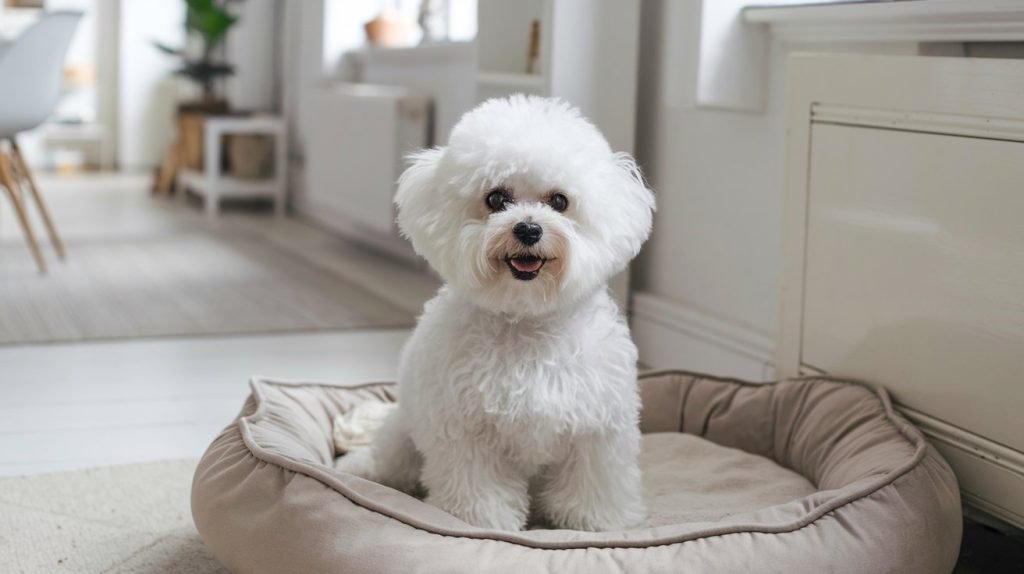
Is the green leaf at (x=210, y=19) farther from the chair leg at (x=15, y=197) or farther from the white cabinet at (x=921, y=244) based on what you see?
the white cabinet at (x=921, y=244)

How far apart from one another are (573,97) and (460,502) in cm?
143

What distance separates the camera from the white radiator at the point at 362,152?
4383mm

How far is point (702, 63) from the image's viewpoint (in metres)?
2.39

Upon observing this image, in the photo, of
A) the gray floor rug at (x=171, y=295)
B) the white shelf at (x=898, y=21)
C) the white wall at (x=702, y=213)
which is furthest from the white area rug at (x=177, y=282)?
the white shelf at (x=898, y=21)

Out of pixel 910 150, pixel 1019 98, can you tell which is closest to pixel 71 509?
pixel 910 150

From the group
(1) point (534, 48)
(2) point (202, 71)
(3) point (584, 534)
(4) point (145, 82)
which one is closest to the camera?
(3) point (584, 534)

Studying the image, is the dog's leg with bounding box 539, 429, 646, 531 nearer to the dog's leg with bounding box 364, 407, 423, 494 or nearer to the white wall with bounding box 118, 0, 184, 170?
the dog's leg with bounding box 364, 407, 423, 494

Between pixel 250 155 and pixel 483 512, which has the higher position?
pixel 250 155

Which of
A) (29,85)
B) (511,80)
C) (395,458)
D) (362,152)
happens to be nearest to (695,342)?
(511,80)

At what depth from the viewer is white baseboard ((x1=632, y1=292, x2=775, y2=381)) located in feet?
8.20

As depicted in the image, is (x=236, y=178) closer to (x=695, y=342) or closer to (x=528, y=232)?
(x=695, y=342)

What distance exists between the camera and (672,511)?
5.86 ft

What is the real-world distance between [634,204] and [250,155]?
4.48 meters

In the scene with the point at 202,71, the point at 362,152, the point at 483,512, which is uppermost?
the point at 202,71
